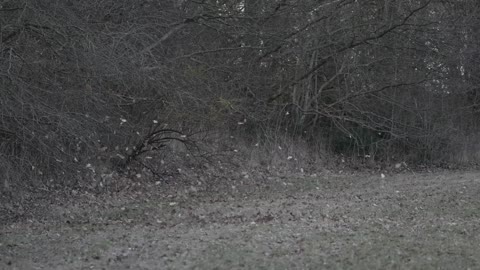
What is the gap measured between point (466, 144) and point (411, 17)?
5.73 m

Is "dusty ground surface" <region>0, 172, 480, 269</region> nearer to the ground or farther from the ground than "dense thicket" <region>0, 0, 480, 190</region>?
nearer to the ground

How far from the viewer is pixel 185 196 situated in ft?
A: 47.0

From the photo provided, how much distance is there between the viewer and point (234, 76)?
18578 mm

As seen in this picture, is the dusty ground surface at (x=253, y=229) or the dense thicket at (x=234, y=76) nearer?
the dusty ground surface at (x=253, y=229)

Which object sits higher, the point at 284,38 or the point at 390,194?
the point at 284,38

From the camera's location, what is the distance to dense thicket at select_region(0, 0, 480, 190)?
36.5ft

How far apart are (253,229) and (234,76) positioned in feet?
28.6

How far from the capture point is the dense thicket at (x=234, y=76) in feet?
36.5

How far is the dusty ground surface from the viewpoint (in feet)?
27.5

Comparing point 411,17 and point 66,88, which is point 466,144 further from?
point 66,88

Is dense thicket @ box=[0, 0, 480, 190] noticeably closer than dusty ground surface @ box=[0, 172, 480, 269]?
No

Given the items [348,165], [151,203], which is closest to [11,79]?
[151,203]

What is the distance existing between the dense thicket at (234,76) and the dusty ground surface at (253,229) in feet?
5.48

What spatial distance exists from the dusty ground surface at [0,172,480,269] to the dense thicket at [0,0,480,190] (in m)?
1.67
